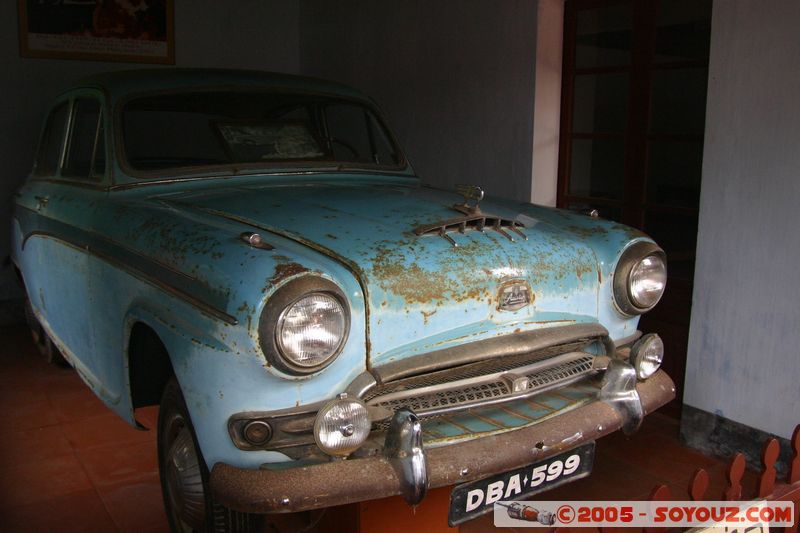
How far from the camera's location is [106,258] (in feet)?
8.68

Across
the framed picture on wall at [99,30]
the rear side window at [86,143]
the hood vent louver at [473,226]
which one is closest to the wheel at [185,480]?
the hood vent louver at [473,226]

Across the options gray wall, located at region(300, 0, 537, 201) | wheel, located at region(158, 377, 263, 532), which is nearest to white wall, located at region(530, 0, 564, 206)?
gray wall, located at region(300, 0, 537, 201)

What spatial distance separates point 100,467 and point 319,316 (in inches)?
70.0

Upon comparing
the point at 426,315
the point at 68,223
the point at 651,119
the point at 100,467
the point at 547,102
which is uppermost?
the point at 547,102

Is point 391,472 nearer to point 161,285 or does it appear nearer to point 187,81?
point 161,285

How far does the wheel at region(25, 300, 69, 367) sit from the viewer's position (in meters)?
4.40

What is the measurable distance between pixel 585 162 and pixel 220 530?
10.0 ft

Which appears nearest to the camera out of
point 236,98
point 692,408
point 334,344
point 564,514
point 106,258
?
point 334,344

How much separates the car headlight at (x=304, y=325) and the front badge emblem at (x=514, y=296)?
0.53 meters

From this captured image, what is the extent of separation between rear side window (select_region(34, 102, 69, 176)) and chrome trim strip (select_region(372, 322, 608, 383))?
245 cm

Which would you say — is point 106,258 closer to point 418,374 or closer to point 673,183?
point 418,374

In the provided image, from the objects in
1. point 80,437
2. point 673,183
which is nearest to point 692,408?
point 673,183

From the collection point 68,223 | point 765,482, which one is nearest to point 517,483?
point 765,482

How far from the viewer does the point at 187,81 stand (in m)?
3.16
